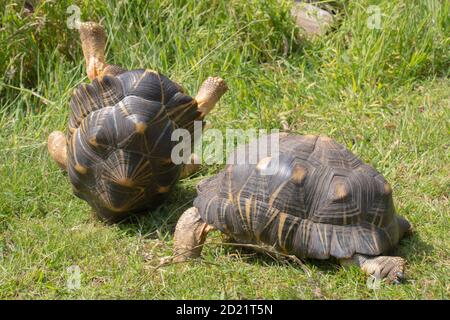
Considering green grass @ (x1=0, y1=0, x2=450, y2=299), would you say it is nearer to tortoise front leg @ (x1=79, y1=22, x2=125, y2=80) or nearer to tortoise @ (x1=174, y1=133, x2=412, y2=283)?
tortoise @ (x1=174, y1=133, x2=412, y2=283)

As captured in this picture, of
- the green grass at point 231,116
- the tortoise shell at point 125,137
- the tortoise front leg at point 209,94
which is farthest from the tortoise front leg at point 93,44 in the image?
the green grass at point 231,116

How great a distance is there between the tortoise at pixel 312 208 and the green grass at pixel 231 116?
4.5 inches

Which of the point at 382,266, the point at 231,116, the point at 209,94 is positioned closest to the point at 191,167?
the point at 209,94

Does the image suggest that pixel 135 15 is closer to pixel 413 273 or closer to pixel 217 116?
pixel 217 116

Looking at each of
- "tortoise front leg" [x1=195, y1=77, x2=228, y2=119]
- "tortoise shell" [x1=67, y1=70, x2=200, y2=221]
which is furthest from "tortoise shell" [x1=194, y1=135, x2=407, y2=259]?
"tortoise front leg" [x1=195, y1=77, x2=228, y2=119]

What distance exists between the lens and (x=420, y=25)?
20.2 feet

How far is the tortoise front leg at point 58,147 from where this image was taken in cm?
485

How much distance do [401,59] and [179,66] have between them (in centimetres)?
170

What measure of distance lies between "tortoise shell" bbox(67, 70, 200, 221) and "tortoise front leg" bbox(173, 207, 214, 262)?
14.1 inches

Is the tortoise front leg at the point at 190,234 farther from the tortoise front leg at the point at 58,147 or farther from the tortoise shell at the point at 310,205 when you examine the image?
the tortoise front leg at the point at 58,147

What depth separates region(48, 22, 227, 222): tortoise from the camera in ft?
13.8
